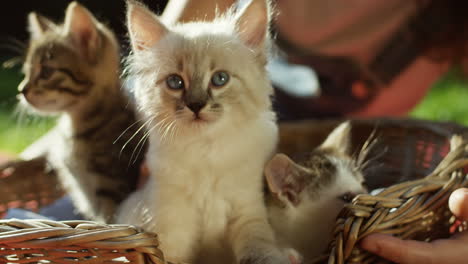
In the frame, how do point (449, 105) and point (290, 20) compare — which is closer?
point (290, 20)

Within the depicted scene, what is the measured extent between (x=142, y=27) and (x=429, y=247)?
81 centimetres

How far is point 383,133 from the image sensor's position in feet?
5.76

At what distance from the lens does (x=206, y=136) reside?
105 cm

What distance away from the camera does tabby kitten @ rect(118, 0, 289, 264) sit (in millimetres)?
1032

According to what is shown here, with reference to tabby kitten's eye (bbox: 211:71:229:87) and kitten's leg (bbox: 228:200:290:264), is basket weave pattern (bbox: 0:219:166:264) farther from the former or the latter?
tabby kitten's eye (bbox: 211:71:229:87)

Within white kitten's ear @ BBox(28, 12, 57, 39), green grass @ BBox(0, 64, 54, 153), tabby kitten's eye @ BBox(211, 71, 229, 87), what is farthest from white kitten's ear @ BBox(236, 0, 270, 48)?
green grass @ BBox(0, 64, 54, 153)

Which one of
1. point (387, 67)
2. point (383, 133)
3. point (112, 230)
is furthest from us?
point (387, 67)

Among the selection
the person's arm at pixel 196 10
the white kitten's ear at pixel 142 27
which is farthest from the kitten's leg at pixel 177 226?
the person's arm at pixel 196 10

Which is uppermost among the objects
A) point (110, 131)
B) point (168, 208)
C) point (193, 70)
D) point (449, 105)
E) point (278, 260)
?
point (193, 70)

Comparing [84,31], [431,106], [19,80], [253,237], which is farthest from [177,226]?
[431,106]

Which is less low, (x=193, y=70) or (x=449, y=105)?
(x=193, y=70)

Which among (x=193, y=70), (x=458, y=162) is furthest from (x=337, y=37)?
(x=193, y=70)

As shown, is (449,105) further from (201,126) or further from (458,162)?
(201,126)

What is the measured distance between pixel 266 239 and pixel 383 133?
0.88 meters
